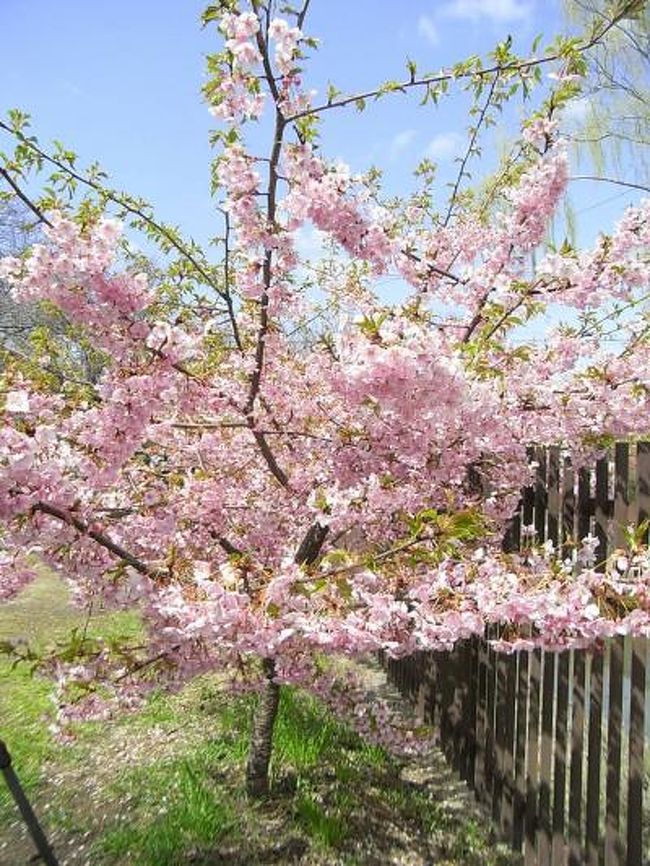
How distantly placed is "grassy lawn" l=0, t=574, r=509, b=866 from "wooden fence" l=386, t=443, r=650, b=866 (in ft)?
1.30

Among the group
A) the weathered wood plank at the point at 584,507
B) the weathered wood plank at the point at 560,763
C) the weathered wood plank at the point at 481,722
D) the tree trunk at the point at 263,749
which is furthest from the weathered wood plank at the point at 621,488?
the tree trunk at the point at 263,749

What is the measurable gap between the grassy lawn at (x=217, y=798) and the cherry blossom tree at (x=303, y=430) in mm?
316

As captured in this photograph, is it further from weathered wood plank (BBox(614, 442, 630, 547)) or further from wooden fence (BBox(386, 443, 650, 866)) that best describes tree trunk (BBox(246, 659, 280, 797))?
weathered wood plank (BBox(614, 442, 630, 547))

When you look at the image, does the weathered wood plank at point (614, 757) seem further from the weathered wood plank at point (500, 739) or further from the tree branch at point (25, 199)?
the tree branch at point (25, 199)

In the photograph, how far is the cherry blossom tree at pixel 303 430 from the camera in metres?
2.06

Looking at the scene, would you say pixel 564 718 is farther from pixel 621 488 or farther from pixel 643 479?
pixel 643 479

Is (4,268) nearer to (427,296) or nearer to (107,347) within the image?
(107,347)

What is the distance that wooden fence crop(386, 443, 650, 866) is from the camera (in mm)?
2611

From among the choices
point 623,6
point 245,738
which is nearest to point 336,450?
point 623,6

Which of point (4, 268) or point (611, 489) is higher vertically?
point (4, 268)

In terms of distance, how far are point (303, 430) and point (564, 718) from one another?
1.89 meters

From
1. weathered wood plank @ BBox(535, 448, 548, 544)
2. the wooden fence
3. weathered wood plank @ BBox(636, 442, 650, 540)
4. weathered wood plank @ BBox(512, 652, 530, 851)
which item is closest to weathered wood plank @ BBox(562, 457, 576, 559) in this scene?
the wooden fence

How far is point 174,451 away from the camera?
11.8 feet

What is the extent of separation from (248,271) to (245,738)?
3241 millimetres
